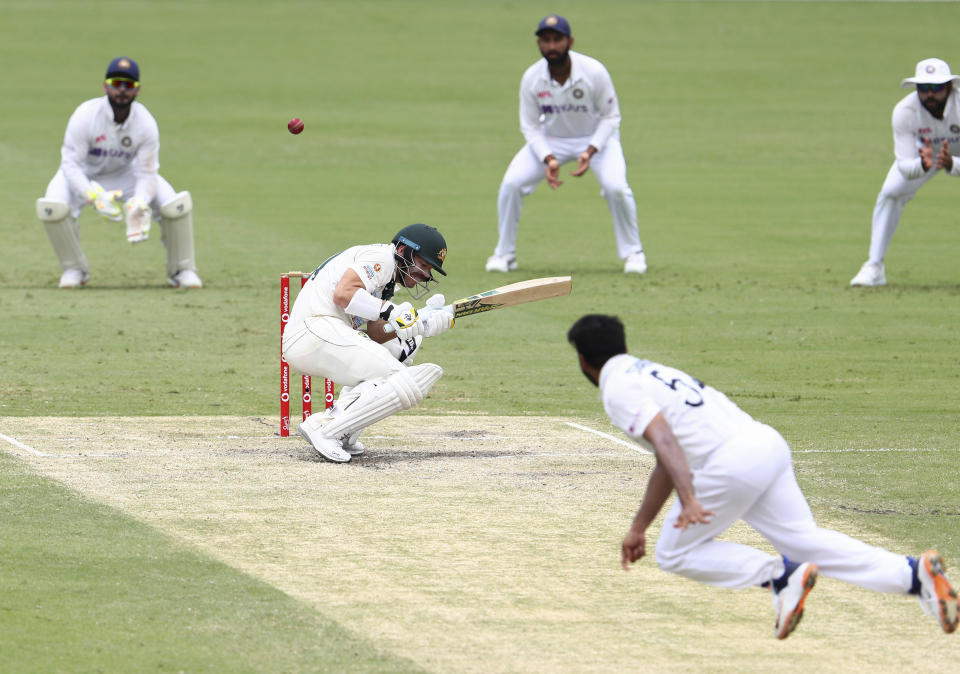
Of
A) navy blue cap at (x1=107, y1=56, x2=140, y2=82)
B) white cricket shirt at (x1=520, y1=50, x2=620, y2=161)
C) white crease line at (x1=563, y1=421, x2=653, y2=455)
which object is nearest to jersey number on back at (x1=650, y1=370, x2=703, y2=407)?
white crease line at (x1=563, y1=421, x2=653, y2=455)

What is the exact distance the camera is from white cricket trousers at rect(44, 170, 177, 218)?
49.6ft

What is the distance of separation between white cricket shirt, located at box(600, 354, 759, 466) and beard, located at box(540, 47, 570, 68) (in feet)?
33.8

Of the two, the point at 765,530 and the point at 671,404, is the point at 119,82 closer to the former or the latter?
the point at 671,404

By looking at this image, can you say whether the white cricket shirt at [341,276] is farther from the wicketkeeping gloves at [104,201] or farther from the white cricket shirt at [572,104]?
the white cricket shirt at [572,104]

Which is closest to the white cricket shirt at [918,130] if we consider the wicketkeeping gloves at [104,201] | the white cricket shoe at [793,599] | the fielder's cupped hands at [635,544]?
the wicketkeeping gloves at [104,201]

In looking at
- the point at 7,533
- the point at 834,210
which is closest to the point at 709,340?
the point at 7,533

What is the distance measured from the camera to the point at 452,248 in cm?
1791

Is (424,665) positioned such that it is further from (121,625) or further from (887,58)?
(887,58)

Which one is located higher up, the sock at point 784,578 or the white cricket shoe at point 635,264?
the sock at point 784,578

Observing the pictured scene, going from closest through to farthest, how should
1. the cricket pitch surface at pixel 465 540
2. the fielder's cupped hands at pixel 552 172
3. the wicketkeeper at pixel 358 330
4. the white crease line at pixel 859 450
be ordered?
the cricket pitch surface at pixel 465 540, the wicketkeeper at pixel 358 330, the white crease line at pixel 859 450, the fielder's cupped hands at pixel 552 172

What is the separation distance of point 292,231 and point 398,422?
873 cm

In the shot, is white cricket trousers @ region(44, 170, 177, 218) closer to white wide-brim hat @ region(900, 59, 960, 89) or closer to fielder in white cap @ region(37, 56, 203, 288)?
fielder in white cap @ region(37, 56, 203, 288)

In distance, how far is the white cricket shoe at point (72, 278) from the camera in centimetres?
1539

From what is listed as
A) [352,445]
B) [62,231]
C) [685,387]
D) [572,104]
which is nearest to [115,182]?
[62,231]
